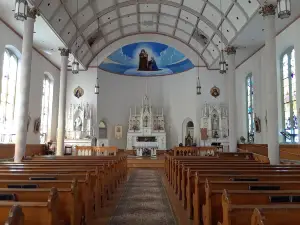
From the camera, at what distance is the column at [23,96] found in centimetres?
973

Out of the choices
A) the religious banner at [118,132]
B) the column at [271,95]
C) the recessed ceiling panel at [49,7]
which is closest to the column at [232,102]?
the column at [271,95]

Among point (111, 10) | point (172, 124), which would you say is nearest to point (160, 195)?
point (111, 10)

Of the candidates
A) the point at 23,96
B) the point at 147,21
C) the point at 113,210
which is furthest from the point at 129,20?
the point at 113,210

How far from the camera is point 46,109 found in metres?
18.8

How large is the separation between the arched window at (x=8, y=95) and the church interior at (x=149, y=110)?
→ 0.17ft

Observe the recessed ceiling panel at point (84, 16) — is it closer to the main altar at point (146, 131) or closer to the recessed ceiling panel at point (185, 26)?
the recessed ceiling panel at point (185, 26)

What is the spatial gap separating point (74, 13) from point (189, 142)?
1220cm

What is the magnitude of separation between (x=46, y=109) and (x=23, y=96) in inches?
361

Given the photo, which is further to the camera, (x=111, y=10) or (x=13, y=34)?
(x=111, y=10)

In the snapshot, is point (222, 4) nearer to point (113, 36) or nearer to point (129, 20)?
point (129, 20)

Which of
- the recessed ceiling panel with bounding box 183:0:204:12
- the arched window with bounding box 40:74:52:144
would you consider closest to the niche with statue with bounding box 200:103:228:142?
the recessed ceiling panel with bounding box 183:0:204:12

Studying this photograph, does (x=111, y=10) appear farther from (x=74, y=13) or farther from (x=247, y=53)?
(x=247, y=53)

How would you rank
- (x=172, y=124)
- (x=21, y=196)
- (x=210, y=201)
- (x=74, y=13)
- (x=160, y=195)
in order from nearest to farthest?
(x=21, y=196) → (x=210, y=201) → (x=160, y=195) → (x=74, y=13) → (x=172, y=124)

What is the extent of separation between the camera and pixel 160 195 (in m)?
7.54
